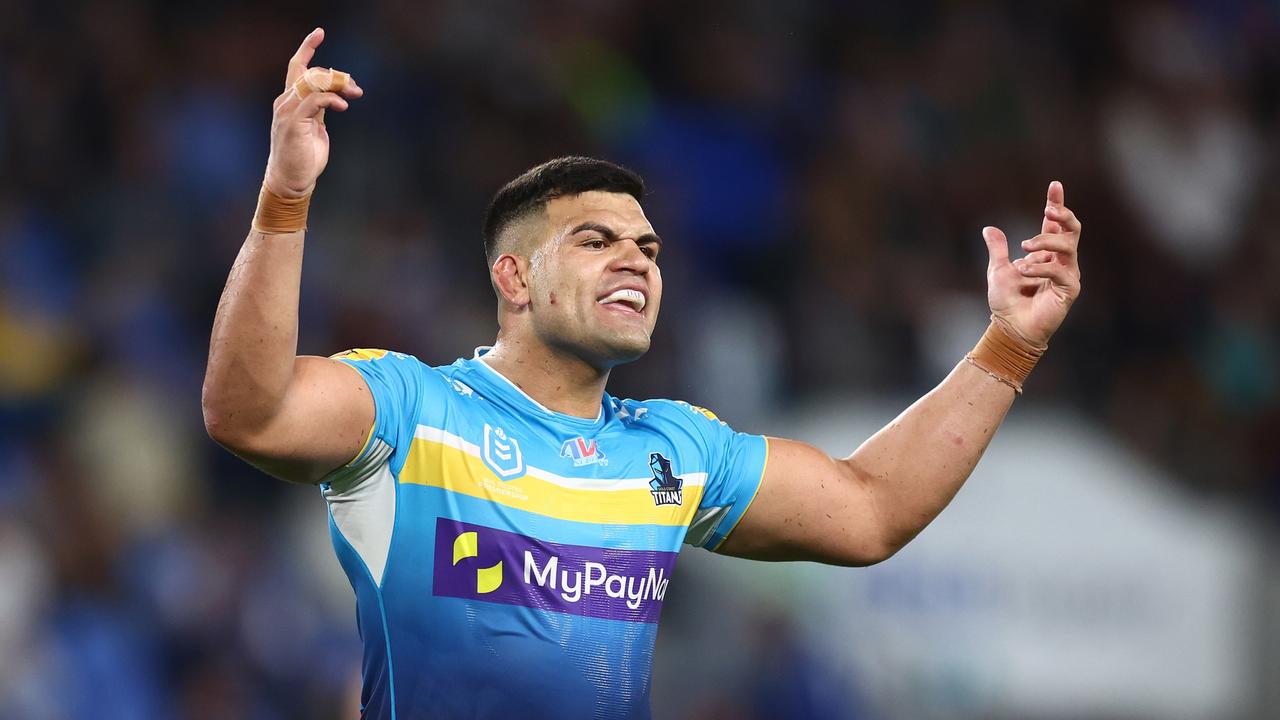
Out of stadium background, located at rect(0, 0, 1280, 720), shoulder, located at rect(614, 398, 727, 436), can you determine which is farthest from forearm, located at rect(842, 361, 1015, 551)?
stadium background, located at rect(0, 0, 1280, 720)

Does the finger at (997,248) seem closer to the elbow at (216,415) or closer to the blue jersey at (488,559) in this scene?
the blue jersey at (488,559)

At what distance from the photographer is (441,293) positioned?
409 inches

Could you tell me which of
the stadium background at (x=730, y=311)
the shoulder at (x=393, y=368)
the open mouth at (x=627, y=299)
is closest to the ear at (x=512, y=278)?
the open mouth at (x=627, y=299)

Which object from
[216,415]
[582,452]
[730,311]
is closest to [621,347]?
[582,452]

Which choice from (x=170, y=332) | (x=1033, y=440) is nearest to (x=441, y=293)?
(x=170, y=332)

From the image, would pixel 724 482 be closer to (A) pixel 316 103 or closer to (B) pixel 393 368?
(B) pixel 393 368

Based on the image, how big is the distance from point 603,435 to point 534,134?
7.13 meters

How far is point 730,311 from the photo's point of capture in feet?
34.5

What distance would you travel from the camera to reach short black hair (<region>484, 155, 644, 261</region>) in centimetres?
479

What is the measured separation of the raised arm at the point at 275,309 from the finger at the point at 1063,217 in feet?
6.84

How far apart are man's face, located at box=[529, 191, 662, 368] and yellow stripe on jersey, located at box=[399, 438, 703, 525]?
0.43 metres

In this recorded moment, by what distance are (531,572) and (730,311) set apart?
21.0ft

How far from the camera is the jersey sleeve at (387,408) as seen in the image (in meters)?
4.13

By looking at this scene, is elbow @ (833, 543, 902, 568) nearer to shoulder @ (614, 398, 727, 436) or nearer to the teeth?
shoulder @ (614, 398, 727, 436)
